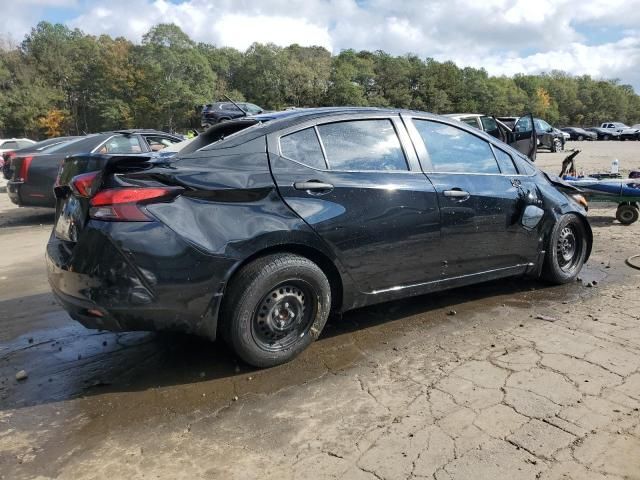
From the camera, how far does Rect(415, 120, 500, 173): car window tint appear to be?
412 centimetres

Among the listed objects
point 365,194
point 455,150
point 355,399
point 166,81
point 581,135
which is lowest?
point 355,399

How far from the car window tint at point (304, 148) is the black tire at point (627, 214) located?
21.6 feet

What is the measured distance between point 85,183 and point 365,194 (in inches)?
69.6

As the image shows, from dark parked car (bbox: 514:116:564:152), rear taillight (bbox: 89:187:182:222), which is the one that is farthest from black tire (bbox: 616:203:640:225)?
dark parked car (bbox: 514:116:564:152)

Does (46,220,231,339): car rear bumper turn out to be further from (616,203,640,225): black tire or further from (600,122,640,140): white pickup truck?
(600,122,640,140): white pickup truck

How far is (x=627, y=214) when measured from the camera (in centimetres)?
819

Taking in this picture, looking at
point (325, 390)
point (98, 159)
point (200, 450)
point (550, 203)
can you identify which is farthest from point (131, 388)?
point (550, 203)

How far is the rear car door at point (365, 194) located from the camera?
11.3 ft

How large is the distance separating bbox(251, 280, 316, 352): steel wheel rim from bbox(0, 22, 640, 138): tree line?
164ft

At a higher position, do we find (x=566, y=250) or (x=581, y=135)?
(x=581, y=135)

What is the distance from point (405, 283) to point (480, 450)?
1533 millimetres

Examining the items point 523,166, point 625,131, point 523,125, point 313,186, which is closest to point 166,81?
point 625,131

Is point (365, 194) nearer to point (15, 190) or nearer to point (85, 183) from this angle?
point (85, 183)

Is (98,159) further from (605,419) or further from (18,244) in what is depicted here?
(18,244)
